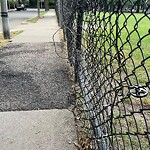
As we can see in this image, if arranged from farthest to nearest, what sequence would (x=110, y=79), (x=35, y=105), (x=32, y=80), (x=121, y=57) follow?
1. (x=32, y=80)
2. (x=35, y=105)
3. (x=110, y=79)
4. (x=121, y=57)

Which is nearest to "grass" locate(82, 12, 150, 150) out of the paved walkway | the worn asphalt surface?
the paved walkway

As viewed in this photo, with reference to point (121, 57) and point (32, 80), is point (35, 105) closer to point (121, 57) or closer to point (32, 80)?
point (32, 80)

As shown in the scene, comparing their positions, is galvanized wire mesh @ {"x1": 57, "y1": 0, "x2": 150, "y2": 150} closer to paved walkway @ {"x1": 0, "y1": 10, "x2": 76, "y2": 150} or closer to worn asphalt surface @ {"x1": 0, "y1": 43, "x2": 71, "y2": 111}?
paved walkway @ {"x1": 0, "y1": 10, "x2": 76, "y2": 150}

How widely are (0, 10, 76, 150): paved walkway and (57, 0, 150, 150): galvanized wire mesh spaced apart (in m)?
0.25

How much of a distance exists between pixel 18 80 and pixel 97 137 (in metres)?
2.88

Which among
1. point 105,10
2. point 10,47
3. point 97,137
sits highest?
point 105,10

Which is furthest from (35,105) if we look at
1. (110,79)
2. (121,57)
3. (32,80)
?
(121,57)

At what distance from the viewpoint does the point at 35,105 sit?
391 centimetres

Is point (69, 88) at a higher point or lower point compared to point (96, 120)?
lower

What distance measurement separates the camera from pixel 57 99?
4.10 metres

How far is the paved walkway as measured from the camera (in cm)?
298

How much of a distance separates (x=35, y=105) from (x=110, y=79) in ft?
4.47

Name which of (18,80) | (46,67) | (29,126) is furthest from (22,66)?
(29,126)

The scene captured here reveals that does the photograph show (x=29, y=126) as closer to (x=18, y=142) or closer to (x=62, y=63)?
(x=18, y=142)
